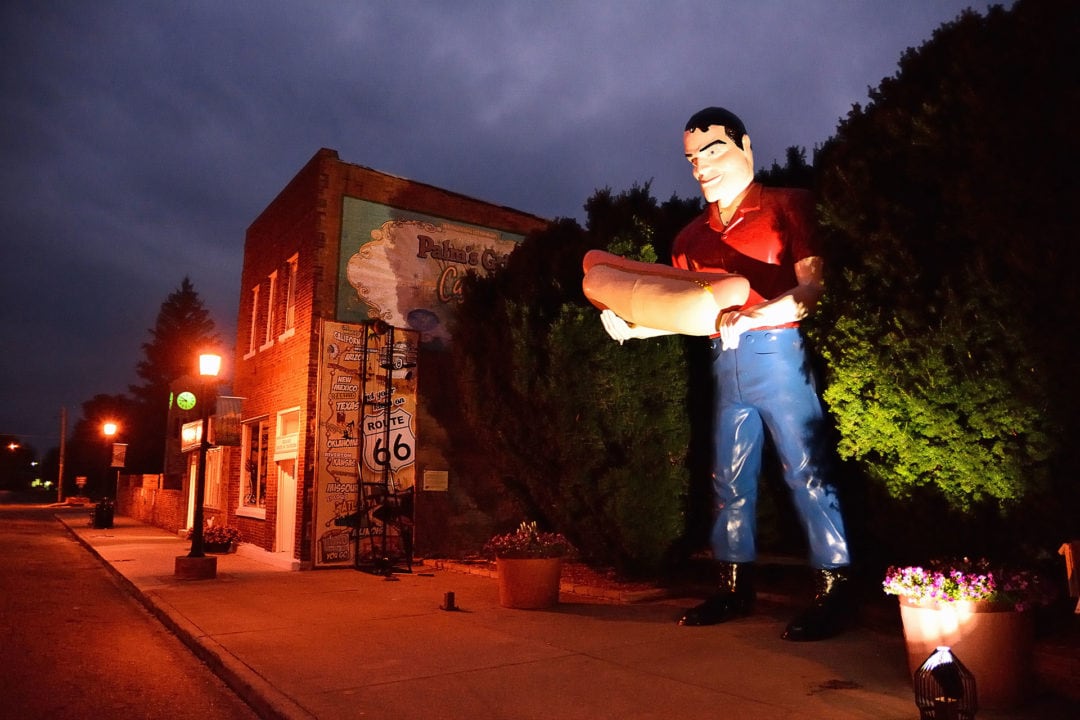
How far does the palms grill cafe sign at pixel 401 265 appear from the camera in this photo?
13.6m

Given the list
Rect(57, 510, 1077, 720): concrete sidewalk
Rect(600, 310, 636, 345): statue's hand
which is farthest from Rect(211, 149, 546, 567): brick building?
Rect(600, 310, 636, 345): statue's hand

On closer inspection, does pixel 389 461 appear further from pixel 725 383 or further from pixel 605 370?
pixel 725 383

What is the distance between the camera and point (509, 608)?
8.38m

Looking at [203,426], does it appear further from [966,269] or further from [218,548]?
[966,269]

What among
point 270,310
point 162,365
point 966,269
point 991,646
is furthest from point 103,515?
point 162,365

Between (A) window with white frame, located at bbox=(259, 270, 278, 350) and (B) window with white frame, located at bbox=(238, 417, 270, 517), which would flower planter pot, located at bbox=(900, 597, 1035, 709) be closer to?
(B) window with white frame, located at bbox=(238, 417, 270, 517)

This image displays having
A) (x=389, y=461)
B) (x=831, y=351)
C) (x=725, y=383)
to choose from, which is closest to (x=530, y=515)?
(x=389, y=461)

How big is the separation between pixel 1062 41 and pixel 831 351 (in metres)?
2.29

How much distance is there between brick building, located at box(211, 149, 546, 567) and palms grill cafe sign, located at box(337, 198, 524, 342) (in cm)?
2

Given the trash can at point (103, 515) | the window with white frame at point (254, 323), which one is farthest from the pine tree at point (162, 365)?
the window with white frame at point (254, 323)

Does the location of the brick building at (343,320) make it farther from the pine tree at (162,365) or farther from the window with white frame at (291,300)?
the pine tree at (162,365)

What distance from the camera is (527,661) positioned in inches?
232

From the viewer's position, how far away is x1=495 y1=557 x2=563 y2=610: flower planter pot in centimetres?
827

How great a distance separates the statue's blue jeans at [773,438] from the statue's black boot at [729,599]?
15cm
